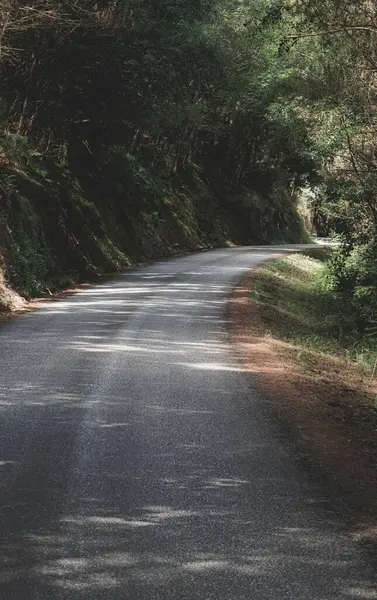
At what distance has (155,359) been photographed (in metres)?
11.7

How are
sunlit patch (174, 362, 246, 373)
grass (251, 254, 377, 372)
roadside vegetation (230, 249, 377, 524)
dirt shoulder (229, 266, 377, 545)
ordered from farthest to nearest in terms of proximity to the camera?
grass (251, 254, 377, 372) → sunlit patch (174, 362, 246, 373) → roadside vegetation (230, 249, 377, 524) → dirt shoulder (229, 266, 377, 545)

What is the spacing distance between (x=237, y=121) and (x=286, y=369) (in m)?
40.3

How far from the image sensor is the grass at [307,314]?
16.4 m

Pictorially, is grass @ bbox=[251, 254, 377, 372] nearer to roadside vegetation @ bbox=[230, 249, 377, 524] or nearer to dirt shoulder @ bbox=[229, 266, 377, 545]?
roadside vegetation @ bbox=[230, 249, 377, 524]

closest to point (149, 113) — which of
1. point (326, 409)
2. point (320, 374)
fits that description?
point (320, 374)

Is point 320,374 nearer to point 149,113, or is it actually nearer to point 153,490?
point 153,490

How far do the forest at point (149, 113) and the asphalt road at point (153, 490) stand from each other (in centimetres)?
836

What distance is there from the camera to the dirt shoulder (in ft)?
21.3

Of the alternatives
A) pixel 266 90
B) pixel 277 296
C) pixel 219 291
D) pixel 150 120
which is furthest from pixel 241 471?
pixel 266 90

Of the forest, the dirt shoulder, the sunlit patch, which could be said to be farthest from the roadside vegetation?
the forest

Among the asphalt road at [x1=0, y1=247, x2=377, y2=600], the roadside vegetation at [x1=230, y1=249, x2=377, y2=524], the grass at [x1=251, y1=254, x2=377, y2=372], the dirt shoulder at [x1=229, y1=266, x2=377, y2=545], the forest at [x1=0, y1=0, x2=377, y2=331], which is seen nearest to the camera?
the asphalt road at [x1=0, y1=247, x2=377, y2=600]

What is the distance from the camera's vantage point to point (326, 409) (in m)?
9.66

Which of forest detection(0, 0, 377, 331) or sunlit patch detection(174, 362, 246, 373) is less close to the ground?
forest detection(0, 0, 377, 331)

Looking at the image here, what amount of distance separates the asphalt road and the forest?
836 cm
